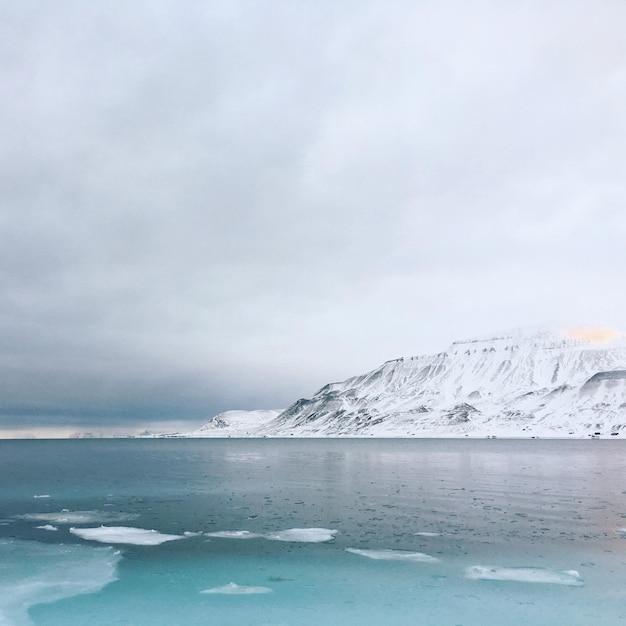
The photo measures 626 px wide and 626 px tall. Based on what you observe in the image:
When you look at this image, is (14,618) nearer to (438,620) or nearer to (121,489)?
(438,620)

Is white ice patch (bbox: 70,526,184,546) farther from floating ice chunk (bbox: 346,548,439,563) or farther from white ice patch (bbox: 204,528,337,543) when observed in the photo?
floating ice chunk (bbox: 346,548,439,563)

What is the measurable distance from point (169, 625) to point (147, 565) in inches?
406

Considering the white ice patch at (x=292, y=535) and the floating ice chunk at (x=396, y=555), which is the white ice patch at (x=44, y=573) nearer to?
the white ice patch at (x=292, y=535)

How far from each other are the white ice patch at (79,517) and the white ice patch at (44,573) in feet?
28.8

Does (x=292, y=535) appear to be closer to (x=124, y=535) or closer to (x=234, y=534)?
(x=234, y=534)

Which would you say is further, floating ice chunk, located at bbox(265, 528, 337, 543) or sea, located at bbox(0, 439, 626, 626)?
floating ice chunk, located at bbox(265, 528, 337, 543)

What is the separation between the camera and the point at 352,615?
2397 cm

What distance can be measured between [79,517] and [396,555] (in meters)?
30.5

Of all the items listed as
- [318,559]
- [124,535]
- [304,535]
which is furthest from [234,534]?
[318,559]

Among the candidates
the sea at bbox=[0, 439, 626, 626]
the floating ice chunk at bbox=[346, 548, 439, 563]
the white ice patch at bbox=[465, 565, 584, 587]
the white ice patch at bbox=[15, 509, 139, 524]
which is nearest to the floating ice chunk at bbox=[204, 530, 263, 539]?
the sea at bbox=[0, 439, 626, 626]

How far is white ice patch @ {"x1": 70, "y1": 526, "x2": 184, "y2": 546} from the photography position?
38.7 m

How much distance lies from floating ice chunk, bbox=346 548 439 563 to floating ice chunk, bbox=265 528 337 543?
3960mm

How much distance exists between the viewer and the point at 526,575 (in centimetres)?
2917

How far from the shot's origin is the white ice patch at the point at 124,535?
127 feet
